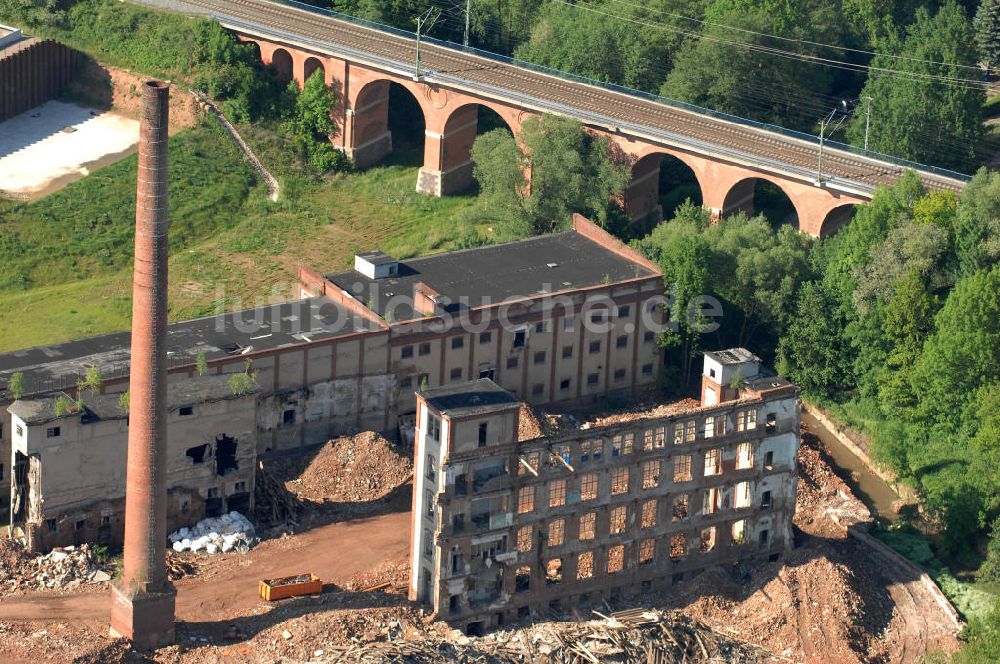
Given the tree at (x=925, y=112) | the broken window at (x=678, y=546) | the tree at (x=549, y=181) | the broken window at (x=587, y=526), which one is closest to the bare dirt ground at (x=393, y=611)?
the broken window at (x=678, y=546)

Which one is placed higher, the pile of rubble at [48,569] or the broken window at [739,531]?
the broken window at [739,531]

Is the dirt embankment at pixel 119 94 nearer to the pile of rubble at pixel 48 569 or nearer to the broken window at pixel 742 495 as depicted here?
the pile of rubble at pixel 48 569

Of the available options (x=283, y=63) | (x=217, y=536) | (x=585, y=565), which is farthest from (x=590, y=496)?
(x=283, y=63)

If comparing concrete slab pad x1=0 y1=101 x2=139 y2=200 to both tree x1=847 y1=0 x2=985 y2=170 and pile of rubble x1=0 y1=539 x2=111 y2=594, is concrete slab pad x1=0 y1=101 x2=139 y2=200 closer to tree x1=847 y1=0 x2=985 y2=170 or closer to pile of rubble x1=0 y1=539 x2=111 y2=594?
pile of rubble x1=0 y1=539 x2=111 y2=594

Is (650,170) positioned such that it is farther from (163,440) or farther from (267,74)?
(163,440)

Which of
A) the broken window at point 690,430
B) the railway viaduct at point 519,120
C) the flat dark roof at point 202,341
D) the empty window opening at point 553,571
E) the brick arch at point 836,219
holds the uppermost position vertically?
the railway viaduct at point 519,120

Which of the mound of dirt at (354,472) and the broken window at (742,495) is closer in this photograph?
the broken window at (742,495)
